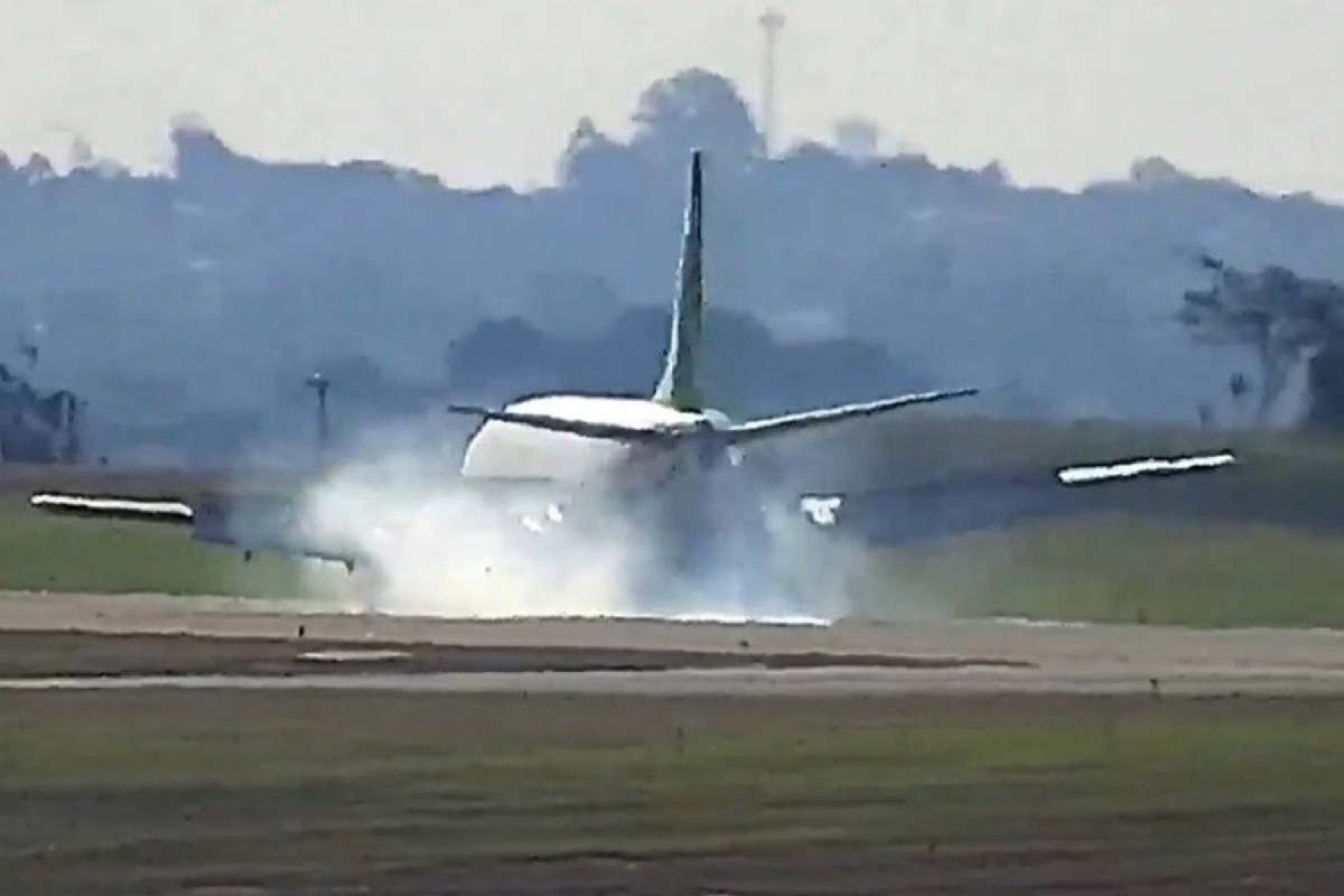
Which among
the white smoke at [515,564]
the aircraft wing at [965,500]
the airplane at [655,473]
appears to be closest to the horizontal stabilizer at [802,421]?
the airplane at [655,473]

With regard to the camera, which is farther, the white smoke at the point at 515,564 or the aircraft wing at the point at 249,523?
the aircraft wing at the point at 249,523

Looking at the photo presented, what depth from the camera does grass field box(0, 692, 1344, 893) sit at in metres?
27.0

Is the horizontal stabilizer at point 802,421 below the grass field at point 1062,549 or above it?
above

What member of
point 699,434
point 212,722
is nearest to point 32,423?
point 699,434

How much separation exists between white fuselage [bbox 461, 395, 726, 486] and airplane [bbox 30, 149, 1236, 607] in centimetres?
3

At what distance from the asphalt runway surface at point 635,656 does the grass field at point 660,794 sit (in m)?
3.09

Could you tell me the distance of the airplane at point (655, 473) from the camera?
72.8 m

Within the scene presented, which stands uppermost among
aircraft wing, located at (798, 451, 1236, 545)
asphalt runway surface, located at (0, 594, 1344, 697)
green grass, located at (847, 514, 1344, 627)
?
aircraft wing, located at (798, 451, 1236, 545)

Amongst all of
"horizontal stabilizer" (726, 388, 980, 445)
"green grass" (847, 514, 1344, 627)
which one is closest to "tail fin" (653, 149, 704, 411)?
"horizontal stabilizer" (726, 388, 980, 445)

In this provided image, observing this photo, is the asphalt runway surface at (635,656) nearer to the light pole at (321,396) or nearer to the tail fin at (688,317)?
the tail fin at (688,317)

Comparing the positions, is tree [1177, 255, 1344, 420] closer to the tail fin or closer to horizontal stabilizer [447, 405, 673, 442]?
the tail fin

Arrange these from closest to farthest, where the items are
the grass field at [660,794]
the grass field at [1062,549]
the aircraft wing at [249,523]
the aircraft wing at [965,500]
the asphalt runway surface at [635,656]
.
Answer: the grass field at [660,794] < the asphalt runway surface at [635,656] < the aircraft wing at [249,523] < the aircraft wing at [965,500] < the grass field at [1062,549]

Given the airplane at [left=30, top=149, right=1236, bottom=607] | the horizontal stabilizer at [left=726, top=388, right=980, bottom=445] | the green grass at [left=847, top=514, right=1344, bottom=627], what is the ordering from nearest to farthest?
the horizontal stabilizer at [left=726, top=388, right=980, bottom=445], the airplane at [left=30, top=149, right=1236, bottom=607], the green grass at [left=847, top=514, right=1344, bottom=627]

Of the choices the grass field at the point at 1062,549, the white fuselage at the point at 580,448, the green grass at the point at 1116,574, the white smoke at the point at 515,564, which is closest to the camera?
the white fuselage at the point at 580,448
